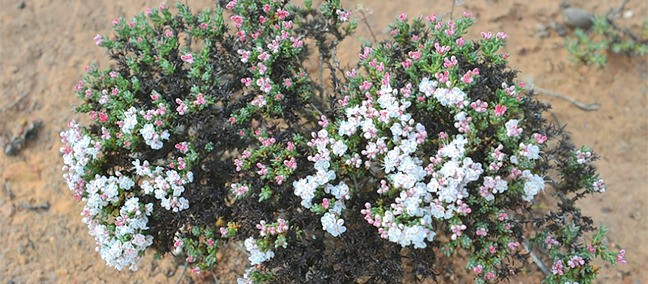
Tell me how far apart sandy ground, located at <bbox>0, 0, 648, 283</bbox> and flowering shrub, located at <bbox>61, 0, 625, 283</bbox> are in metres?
0.98

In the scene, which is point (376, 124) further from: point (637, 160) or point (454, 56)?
point (637, 160)

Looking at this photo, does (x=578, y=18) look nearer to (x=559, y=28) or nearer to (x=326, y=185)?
(x=559, y=28)

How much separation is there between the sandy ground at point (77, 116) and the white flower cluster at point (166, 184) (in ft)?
3.21

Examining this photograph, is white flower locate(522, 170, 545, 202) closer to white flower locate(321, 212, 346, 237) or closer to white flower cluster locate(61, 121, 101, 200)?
white flower locate(321, 212, 346, 237)

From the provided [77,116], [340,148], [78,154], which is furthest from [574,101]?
[77,116]

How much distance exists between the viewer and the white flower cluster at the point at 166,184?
3.07m

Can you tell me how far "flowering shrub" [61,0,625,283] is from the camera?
2.97 m

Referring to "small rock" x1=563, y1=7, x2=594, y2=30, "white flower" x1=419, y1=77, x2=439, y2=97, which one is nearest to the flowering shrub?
"white flower" x1=419, y1=77, x2=439, y2=97

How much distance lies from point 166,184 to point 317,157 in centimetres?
73

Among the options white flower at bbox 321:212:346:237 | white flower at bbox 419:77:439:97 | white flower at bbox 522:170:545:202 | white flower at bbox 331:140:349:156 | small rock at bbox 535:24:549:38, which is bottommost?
white flower at bbox 321:212:346:237

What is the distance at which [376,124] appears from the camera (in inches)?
118

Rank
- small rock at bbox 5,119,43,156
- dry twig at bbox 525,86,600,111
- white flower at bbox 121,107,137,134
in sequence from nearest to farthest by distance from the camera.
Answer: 1. white flower at bbox 121,107,137,134
2. small rock at bbox 5,119,43,156
3. dry twig at bbox 525,86,600,111

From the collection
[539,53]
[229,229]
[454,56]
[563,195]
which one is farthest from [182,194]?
[539,53]

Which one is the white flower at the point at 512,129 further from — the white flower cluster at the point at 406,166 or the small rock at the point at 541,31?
the small rock at the point at 541,31
